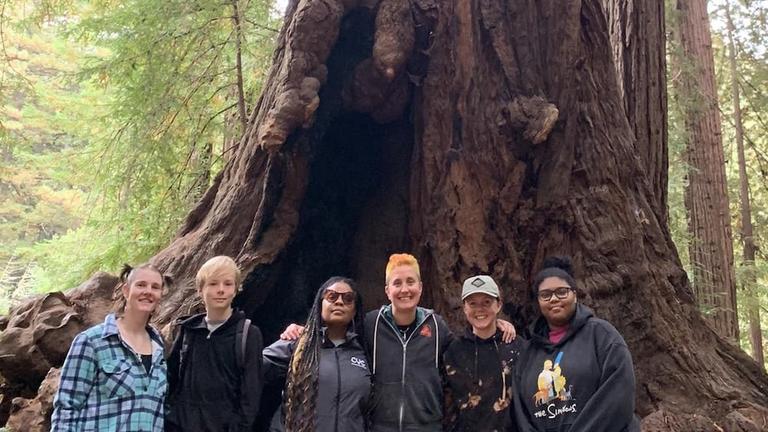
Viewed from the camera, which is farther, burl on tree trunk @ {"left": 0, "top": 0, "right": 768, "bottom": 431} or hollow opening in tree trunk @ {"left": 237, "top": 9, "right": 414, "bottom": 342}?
hollow opening in tree trunk @ {"left": 237, "top": 9, "right": 414, "bottom": 342}

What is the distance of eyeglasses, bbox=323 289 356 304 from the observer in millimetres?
3205

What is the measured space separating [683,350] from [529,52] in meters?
2.82

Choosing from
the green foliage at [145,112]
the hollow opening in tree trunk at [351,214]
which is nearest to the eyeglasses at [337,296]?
the hollow opening in tree trunk at [351,214]

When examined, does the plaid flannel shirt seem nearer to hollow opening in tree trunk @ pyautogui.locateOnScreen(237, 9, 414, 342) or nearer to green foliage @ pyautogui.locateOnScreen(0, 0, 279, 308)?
hollow opening in tree trunk @ pyautogui.locateOnScreen(237, 9, 414, 342)

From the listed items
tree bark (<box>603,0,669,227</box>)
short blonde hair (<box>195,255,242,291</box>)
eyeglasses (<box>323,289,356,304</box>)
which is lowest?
eyeglasses (<box>323,289,356,304</box>)

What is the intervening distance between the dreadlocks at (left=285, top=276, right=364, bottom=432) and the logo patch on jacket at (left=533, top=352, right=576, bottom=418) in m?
0.99

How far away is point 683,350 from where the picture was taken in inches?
184

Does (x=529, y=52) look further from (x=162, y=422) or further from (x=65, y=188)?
(x=65, y=188)

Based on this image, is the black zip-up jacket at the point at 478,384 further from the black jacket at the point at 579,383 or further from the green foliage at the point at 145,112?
the green foliage at the point at 145,112

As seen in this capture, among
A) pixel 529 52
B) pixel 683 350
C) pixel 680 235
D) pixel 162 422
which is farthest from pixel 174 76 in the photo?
pixel 680 235

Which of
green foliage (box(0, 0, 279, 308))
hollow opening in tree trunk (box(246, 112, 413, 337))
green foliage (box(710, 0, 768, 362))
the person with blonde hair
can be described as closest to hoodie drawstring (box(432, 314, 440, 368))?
the person with blonde hair

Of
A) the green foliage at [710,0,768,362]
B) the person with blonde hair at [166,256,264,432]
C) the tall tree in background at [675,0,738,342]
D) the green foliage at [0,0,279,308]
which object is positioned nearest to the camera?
the person with blonde hair at [166,256,264,432]

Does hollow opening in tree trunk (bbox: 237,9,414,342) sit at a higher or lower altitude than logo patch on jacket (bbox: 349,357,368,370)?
higher

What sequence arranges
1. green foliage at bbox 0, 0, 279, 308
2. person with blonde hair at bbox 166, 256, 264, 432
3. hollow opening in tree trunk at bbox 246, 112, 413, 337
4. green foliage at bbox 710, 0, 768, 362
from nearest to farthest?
person with blonde hair at bbox 166, 256, 264, 432 → hollow opening in tree trunk at bbox 246, 112, 413, 337 → green foliage at bbox 0, 0, 279, 308 → green foliage at bbox 710, 0, 768, 362
